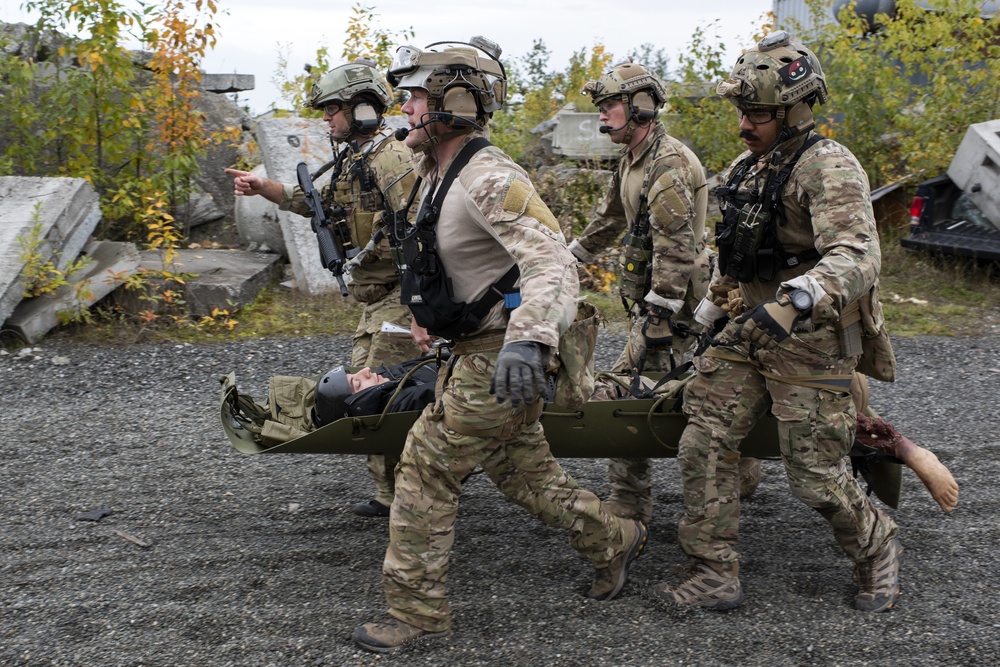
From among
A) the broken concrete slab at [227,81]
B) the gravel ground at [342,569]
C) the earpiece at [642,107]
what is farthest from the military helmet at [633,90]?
the broken concrete slab at [227,81]

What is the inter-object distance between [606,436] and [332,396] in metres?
1.19

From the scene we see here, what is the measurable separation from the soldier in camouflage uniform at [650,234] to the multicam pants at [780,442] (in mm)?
614

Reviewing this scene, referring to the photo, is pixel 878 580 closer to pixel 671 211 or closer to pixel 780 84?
pixel 671 211

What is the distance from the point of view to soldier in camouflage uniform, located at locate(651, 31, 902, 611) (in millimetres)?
3562

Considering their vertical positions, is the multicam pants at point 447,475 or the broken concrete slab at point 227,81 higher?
the broken concrete slab at point 227,81

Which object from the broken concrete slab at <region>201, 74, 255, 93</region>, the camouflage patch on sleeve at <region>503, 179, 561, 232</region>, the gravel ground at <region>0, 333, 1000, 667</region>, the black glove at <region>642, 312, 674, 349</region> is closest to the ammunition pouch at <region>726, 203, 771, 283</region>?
the black glove at <region>642, 312, 674, 349</region>

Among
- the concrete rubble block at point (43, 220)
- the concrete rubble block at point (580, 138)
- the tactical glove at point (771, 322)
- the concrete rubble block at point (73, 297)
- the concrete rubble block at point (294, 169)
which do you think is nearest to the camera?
the tactical glove at point (771, 322)

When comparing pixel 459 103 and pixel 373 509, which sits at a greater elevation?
pixel 459 103

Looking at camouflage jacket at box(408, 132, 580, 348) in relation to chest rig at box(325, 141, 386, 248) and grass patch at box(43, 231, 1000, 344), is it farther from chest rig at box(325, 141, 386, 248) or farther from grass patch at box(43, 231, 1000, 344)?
grass patch at box(43, 231, 1000, 344)

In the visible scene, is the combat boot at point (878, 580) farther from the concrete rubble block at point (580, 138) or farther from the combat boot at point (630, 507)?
the concrete rubble block at point (580, 138)

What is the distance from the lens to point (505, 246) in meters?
3.06

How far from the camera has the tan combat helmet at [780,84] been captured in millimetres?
3582

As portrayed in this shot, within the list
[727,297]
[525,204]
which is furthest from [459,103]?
[727,297]

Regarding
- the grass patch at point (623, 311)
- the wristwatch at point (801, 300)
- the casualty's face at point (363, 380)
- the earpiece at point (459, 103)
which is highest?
the earpiece at point (459, 103)
